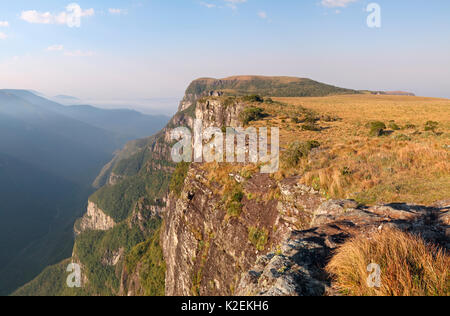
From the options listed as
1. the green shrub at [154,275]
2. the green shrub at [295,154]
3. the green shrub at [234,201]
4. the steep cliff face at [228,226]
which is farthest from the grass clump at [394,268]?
the green shrub at [154,275]

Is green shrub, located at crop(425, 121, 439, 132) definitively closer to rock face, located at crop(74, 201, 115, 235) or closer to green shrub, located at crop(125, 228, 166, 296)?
green shrub, located at crop(125, 228, 166, 296)

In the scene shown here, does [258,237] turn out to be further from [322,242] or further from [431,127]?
[431,127]

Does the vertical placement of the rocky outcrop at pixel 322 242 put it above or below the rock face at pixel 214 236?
above

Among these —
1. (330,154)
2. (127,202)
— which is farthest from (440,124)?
(127,202)

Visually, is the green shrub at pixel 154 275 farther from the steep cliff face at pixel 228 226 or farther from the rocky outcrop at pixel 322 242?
the rocky outcrop at pixel 322 242

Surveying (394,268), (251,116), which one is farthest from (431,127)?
(394,268)

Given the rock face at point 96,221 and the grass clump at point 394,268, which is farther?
the rock face at point 96,221

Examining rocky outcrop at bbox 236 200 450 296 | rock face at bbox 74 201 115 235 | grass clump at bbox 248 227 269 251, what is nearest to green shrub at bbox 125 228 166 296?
grass clump at bbox 248 227 269 251
